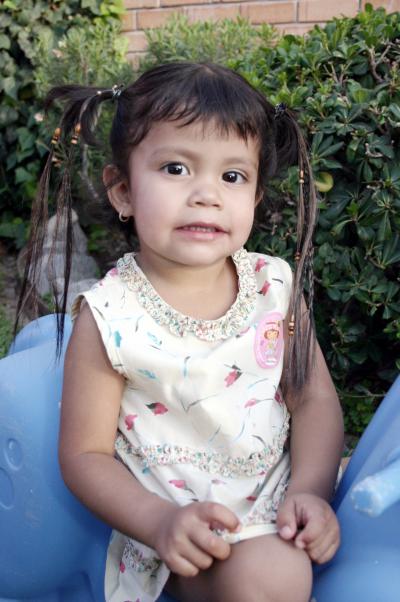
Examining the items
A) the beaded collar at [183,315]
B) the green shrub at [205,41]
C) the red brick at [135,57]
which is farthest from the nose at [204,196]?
the red brick at [135,57]

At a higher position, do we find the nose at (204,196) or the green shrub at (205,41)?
the nose at (204,196)

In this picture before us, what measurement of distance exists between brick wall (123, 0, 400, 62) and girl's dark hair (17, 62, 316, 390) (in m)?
2.58

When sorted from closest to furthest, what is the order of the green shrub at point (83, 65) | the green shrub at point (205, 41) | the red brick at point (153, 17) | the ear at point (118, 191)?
the ear at point (118, 191), the green shrub at point (205, 41), the green shrub at point (83, 65), the red brick at point (153, 17)

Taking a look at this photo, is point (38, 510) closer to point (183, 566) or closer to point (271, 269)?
point (183, 566)

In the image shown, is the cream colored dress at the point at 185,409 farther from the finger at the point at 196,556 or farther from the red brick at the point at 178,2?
the red brick at the point at 178,2

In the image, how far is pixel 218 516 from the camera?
3.72ft

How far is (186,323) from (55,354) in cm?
34

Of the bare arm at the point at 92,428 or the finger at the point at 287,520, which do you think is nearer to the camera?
the finger at the point at 287,520

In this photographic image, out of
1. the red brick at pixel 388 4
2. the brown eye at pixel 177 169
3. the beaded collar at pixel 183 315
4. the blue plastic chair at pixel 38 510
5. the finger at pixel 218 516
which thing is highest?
the brown eye at pixel 177 169

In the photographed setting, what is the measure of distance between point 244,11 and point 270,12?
0.47ft

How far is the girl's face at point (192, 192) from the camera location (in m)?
1.38

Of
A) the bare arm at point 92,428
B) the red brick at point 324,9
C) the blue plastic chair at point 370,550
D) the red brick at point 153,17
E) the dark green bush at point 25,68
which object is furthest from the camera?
the dark green bush at point 25,68

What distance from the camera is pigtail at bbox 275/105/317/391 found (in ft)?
5.02

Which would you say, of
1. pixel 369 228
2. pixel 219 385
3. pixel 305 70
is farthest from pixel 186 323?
pixel 305 70
